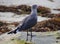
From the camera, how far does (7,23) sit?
57.9 feet

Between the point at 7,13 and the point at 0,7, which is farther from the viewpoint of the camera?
the point at 0,7

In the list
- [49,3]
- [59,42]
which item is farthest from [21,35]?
[49,3]

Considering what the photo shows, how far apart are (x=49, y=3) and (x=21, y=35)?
577 inches

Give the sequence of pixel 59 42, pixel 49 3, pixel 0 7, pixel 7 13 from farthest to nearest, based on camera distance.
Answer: pixel 49 3
pixel 0 7
pixel 7 13
pixel 59 42

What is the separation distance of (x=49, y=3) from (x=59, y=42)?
15939mm

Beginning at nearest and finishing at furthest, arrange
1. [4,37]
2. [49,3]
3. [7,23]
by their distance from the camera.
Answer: [4,37]
[7,23]
[49,3]

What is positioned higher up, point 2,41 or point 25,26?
point 25,26

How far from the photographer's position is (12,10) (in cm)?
2392

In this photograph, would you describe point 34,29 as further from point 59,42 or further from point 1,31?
point 59,42

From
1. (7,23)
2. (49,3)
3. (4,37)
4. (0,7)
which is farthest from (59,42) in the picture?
(49,3)

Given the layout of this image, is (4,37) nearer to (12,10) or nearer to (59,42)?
(59,42)

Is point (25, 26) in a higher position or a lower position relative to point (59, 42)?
higher

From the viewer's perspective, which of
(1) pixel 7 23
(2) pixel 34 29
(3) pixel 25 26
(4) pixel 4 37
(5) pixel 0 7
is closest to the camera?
(3) pixel 25 26

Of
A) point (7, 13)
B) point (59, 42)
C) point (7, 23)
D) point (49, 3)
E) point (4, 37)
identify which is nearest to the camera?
point (59, 42)
